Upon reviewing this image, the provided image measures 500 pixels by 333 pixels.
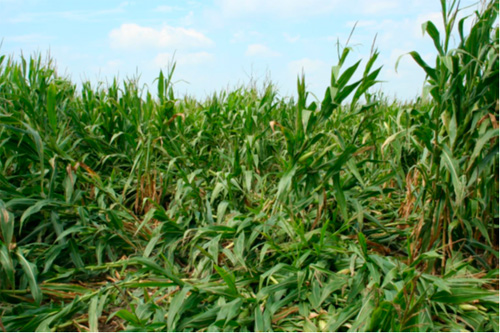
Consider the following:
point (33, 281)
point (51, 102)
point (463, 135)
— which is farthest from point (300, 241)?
point (51, 102)

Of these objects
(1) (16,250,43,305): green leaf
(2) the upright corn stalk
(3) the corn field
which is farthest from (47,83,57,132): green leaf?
(2) the upright corn stalk

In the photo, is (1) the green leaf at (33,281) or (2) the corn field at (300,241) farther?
(1) the green leaf at (33,281)

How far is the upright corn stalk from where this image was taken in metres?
1.82

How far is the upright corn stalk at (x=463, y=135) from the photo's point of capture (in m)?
1.82

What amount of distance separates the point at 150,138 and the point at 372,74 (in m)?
1.42

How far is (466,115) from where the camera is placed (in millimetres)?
1898

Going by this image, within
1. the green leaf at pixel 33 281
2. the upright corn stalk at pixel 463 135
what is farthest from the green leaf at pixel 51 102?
the upright corn stalk at pixel 463 135

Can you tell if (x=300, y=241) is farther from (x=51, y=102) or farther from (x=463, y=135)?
(x=51, y=102)

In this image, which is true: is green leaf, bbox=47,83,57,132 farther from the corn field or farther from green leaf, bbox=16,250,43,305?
green leaf, bbox=16,250,43,305

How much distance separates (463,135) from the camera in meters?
1.92

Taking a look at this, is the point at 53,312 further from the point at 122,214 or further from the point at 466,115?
the point at 466,115

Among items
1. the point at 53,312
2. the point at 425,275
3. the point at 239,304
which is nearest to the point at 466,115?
the point at 425,275

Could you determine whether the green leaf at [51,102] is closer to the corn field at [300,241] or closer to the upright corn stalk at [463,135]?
the corn field at [300,241]

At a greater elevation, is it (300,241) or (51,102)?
(51,102)
